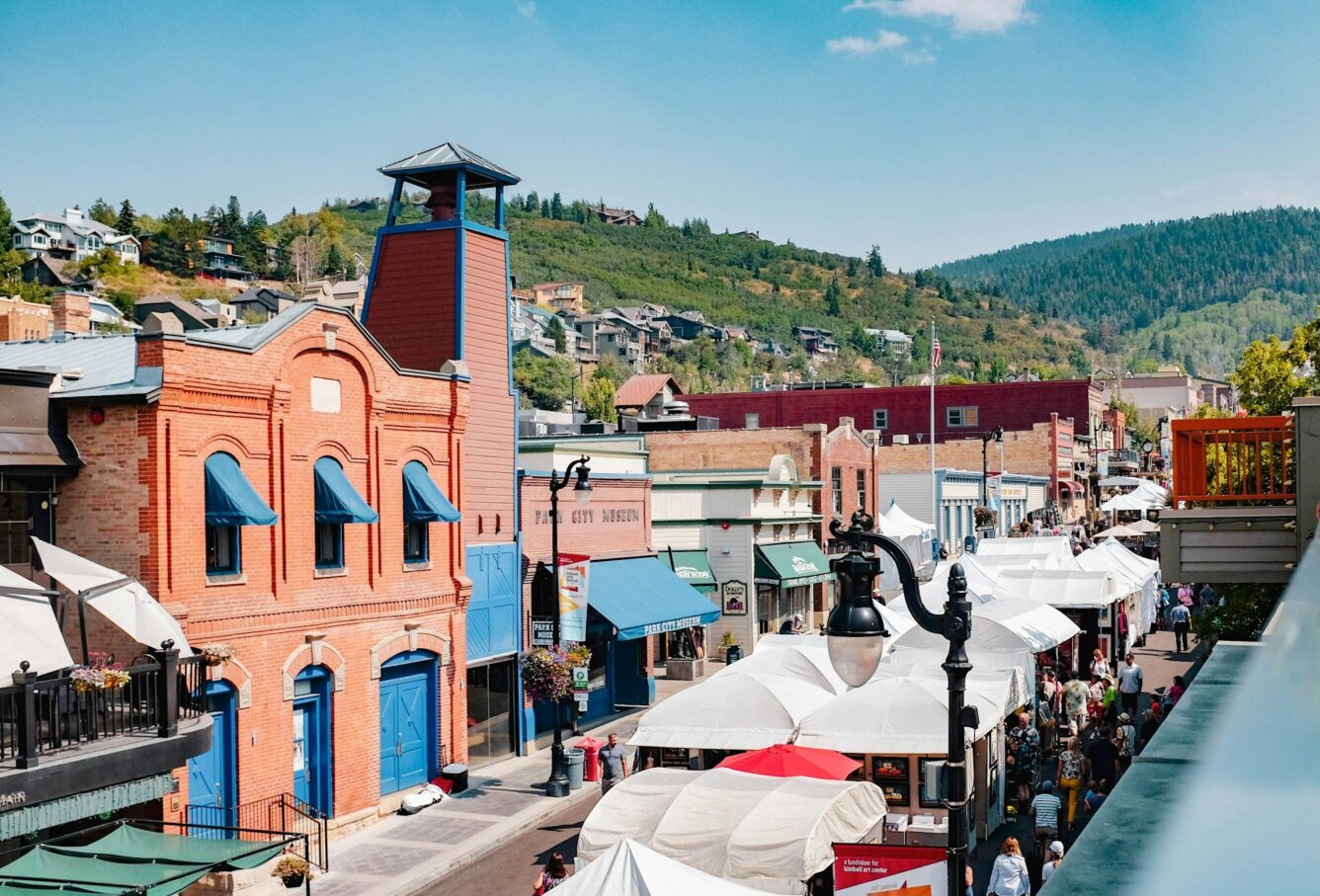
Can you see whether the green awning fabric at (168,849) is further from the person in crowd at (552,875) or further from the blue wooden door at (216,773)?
the blue wooden door at (216,773)

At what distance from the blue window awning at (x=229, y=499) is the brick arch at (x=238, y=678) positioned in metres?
2.23

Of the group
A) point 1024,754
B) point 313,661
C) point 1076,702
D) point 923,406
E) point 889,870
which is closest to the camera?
point 889,870

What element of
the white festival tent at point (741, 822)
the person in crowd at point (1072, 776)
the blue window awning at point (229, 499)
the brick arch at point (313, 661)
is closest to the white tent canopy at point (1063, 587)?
the person in crowd at point (1072, 776)

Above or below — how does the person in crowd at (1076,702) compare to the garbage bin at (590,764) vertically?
above

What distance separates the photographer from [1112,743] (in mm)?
22812

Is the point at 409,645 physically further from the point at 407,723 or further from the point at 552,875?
the point at 552,875

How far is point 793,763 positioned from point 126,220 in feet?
612

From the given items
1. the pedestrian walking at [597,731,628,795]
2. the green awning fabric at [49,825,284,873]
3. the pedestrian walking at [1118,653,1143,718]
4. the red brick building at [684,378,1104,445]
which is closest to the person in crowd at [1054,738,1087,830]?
the pedestrian walking at [1118,653,1143,718]

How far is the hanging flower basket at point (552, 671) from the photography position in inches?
1142

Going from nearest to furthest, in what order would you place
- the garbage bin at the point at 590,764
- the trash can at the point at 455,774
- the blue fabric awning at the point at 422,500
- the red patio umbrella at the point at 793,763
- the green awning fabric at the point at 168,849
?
the green awning fabric at the point at 168,849 < the red patio umbrella at the point at 793,763 < the blue fabric awning at the point at 422,500 < the trash can at the point at 455,774 < the garbage bin at the point at 590,764

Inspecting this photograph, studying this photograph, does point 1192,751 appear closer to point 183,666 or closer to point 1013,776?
point 183,666

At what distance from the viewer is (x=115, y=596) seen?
62.2 ft

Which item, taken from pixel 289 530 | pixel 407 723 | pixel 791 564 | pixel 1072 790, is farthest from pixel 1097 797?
pixel 791 564

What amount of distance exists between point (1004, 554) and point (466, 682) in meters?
17.7
